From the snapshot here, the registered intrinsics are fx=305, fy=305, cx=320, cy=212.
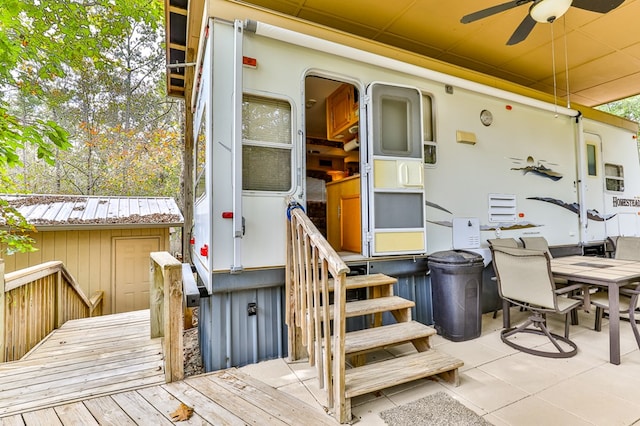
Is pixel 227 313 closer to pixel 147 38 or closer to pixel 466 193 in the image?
pixel 466 193

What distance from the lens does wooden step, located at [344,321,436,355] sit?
7.25 feet

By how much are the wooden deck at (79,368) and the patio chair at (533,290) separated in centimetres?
329

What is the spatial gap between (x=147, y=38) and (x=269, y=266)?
12043mm

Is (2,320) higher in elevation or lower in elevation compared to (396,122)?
lower

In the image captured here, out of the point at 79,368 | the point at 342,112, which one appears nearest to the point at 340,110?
the point at 342,112

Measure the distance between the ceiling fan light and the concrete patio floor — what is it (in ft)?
10.2

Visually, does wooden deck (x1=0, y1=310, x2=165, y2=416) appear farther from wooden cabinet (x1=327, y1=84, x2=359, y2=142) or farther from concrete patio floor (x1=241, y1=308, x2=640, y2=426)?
wooden cabinet (x1=327, y1=84, x2=359, y2=142)

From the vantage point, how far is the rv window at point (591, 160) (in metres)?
5.54

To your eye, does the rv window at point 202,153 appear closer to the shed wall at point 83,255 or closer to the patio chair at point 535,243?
the shed wall at point 83,255

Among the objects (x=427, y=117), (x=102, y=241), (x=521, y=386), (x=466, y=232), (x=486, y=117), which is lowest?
(x=521, y=386)

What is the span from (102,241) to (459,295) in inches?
260

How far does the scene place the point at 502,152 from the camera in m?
4.44

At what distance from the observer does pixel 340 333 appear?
1830 millimetres

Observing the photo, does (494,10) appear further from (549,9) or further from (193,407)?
(193,407)
